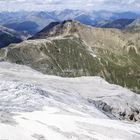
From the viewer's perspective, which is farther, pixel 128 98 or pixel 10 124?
pixel 128 98

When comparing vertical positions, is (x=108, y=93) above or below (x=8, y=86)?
below

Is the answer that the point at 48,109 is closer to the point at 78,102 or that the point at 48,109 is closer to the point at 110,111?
Answer: the point at 78,102

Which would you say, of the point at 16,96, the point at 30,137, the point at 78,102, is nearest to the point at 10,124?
the point at 30,137

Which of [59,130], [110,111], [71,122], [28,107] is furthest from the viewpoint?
[110,111]

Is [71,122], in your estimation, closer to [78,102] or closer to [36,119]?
[36,119]

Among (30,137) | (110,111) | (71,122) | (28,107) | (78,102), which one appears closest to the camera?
(30,137)

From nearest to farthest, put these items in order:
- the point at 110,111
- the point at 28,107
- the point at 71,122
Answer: the point at 71,122
the point at 28,107
the point at 110,111

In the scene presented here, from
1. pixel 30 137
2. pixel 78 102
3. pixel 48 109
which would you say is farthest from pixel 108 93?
pixel 30 137

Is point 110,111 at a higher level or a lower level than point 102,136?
lower

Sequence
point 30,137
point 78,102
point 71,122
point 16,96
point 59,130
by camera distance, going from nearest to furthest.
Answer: point 30,137, point 59,130, point 71,122, point 16,96, point 78,102
